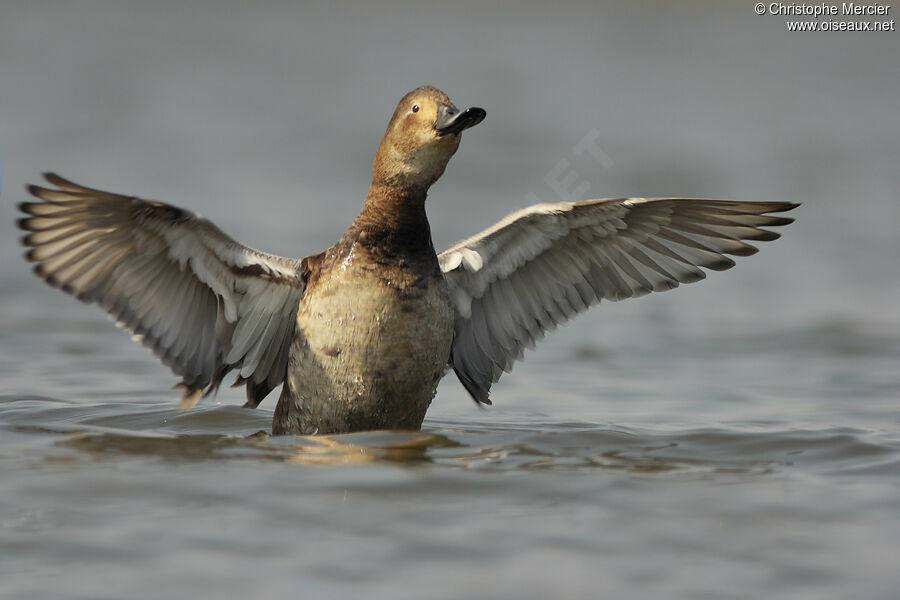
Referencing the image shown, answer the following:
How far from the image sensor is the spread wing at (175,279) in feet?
18.3

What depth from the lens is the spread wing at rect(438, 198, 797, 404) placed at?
6.15 m

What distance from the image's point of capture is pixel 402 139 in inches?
233

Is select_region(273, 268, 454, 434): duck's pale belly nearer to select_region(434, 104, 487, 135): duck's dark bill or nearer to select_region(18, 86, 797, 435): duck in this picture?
select_region(18, 86, 797, 435): duck

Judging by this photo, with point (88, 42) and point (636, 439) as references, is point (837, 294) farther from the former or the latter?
point (88, 42)

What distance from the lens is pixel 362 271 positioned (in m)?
5.80

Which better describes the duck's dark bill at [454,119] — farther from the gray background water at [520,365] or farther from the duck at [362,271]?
the gray background water at [520,365]

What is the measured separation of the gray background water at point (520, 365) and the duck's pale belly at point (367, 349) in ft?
0.62

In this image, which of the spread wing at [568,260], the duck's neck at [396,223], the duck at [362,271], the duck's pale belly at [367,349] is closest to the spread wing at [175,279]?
the duck at [362,271]

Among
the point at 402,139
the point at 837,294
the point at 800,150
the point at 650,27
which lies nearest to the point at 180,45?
the point at 650,27

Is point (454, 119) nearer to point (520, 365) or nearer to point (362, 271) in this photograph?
point (362, 271)

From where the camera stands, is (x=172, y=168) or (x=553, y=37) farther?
(x=553, y=37)

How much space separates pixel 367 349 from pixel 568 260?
1334 mm

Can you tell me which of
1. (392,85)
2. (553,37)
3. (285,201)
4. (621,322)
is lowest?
(621,322)

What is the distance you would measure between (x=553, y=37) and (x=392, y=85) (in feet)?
13.6
